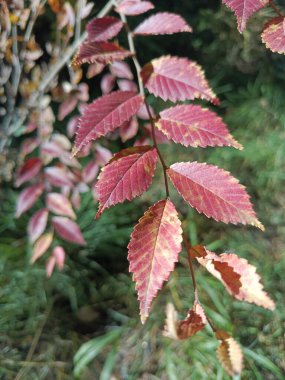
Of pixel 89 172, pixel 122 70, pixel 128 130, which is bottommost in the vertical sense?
pixel 89 172

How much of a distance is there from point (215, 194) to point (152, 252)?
10 centimetres

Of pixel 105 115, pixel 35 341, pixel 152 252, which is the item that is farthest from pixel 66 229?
pixel 152 252

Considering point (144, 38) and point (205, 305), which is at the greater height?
point (144, 38)

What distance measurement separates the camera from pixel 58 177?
1452mm

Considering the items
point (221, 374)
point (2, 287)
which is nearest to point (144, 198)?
point (2, 287)

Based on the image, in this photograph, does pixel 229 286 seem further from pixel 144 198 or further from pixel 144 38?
pixel 144 38

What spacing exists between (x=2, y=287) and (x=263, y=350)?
104 cm

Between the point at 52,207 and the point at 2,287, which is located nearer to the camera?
the point at 52,207

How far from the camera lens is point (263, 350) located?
5.49 ft

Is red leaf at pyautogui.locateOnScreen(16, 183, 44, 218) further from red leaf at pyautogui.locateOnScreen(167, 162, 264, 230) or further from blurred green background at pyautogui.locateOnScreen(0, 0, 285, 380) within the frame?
red leaf at pyautogui.locateOnScreen(167, 162, 264, 230)

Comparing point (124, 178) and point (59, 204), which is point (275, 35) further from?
point (59, 204)

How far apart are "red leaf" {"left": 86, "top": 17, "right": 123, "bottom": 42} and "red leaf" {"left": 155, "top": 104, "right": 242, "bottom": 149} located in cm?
25

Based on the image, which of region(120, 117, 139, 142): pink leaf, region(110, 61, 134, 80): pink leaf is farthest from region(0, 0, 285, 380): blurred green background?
region(110, 61, 134, 80): pink leaf

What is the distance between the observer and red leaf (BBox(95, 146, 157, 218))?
52 cm
